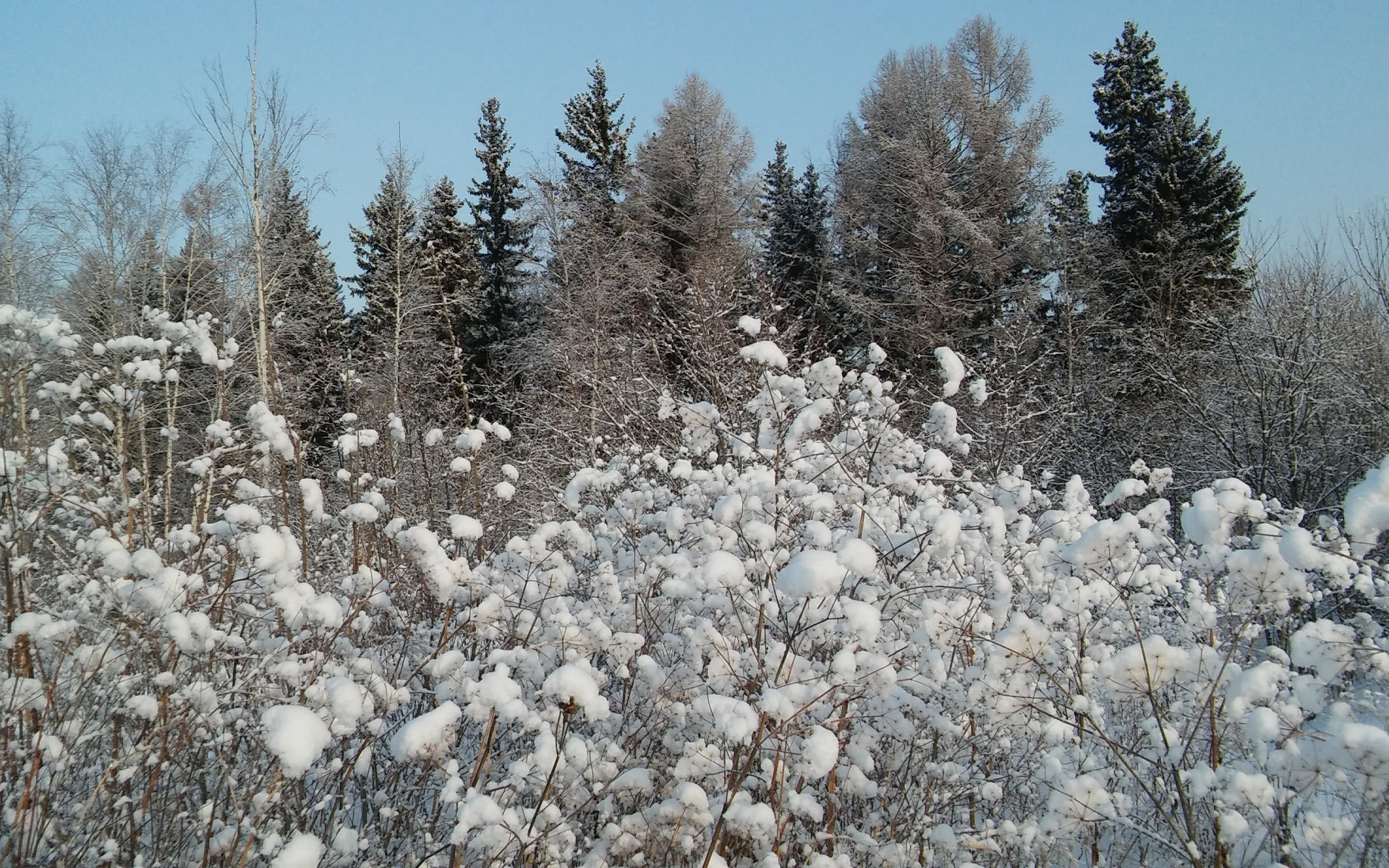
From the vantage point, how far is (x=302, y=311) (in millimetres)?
17797

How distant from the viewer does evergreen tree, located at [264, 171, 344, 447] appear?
47.1ft

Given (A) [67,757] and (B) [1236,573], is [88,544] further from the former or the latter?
(B) [1236,573]

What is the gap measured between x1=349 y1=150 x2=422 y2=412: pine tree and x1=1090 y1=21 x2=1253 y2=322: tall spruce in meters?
15.5

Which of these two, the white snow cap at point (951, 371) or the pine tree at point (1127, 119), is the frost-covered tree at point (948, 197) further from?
the white snow cap at point (951, 371)

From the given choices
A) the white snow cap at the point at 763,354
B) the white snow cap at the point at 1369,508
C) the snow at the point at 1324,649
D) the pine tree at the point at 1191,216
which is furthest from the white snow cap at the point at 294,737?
the pine tree at the point at 1191,216

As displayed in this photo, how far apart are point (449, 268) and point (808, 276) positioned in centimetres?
960

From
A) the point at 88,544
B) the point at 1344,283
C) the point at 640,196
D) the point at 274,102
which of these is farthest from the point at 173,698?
the point at 640,196

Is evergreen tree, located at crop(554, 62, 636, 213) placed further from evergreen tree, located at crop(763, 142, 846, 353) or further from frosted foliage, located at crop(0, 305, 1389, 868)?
frosted foliage, located at crop(0, 305, 1389, 868)

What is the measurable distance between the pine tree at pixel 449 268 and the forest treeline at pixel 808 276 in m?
0.10

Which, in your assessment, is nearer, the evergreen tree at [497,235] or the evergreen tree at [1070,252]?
the evergreen tree at [1070,252]

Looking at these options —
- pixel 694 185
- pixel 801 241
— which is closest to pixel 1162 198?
pixel 801 241

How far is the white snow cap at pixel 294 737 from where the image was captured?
158cm

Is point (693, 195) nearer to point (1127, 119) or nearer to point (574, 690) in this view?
point (1127, 119)

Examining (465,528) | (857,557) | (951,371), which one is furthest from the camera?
(951,371)
